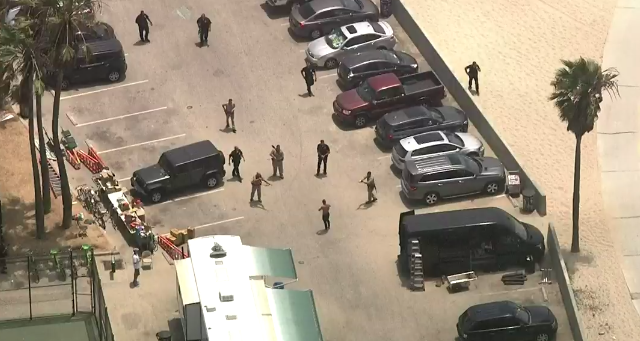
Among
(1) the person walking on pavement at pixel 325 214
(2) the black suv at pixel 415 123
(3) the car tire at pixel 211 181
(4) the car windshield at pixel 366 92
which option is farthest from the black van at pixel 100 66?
(1) the person walking on pavement at pixel 325 214

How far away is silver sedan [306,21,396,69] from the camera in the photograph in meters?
61.4

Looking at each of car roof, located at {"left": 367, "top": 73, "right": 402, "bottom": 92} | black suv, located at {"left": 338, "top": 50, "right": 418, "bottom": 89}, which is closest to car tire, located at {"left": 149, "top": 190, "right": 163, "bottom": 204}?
car roof, located at {"left": 367, "top": 73, "right": 402, "bottom": 92}

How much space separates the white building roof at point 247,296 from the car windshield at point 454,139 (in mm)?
10171

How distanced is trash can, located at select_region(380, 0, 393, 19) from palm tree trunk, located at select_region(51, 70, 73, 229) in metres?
19.9

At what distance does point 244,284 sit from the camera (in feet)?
149

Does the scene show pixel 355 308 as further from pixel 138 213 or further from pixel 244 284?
pixel 138 213

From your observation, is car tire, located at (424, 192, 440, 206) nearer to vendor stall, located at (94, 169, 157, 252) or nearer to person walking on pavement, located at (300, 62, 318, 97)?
person walking on pavement, located at (300, 62, 318, 97)

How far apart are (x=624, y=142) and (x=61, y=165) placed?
2288 cm

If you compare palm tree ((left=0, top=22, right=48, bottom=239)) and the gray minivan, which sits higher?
palm tree ((left=0, top=22, right=48, bottom=239))

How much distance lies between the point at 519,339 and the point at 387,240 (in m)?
7.14

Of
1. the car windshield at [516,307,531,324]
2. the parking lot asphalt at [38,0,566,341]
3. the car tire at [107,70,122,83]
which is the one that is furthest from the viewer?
the car tire at [107,70,122,83]

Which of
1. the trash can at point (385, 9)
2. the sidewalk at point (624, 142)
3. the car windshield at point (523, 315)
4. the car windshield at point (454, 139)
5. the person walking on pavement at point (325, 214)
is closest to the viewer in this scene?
the car windshield at point (523, 315)

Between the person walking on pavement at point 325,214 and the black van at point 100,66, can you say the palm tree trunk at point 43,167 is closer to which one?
the black van at point 100,66

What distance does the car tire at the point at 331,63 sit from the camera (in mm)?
61531
